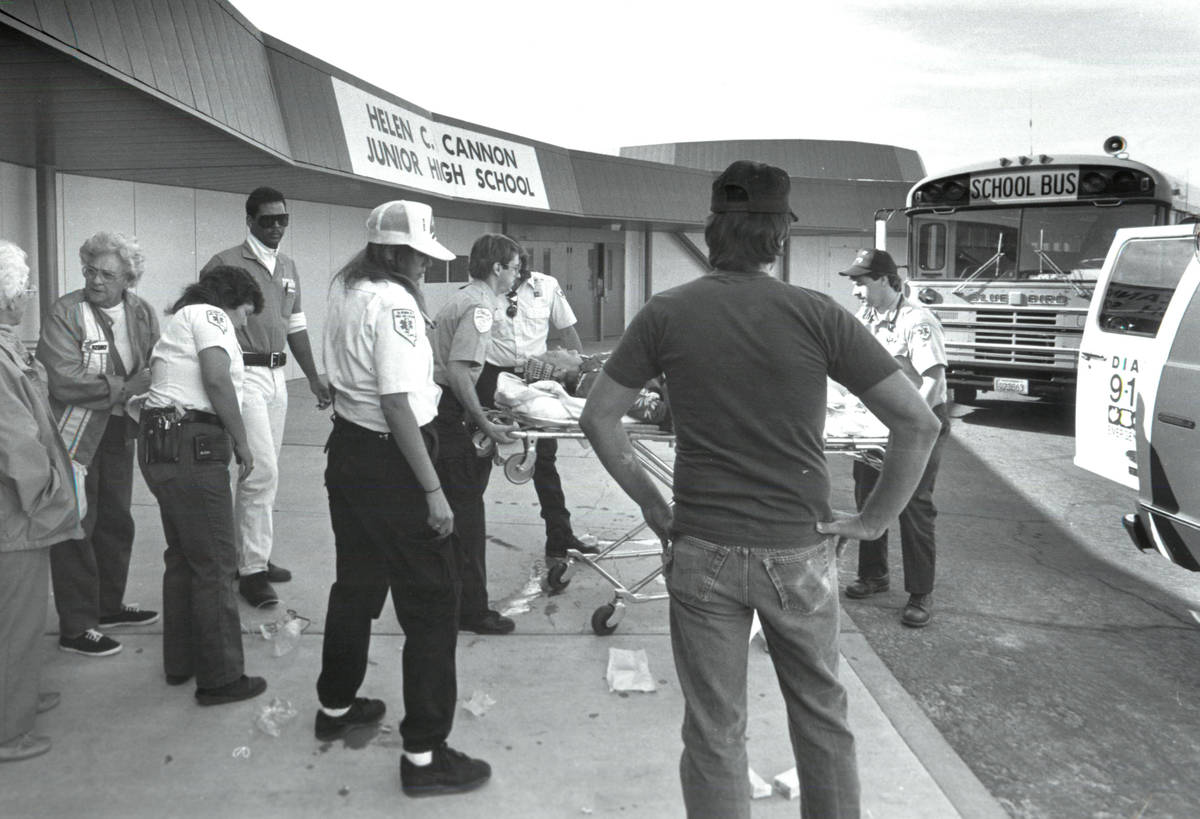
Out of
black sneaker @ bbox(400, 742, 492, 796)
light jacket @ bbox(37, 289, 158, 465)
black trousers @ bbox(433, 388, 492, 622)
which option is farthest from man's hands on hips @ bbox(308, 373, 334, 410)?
black sneaker @ bbox(400, 742, 492, 796)

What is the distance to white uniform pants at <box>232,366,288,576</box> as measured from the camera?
17.0 ft

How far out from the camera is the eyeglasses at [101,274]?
4316 millimetres

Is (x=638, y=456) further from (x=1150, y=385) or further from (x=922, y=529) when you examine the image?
(x=1150, y=385)

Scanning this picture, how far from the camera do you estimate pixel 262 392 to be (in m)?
5.26

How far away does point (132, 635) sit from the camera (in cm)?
480

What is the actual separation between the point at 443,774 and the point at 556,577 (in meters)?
2.17

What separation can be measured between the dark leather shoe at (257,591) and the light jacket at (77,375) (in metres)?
1.09

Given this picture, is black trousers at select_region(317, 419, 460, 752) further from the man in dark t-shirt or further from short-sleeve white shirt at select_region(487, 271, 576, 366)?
short-sleeve white shirt at select_region(487, 271, 576, 366)

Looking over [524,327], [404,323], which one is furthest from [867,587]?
[404,323]

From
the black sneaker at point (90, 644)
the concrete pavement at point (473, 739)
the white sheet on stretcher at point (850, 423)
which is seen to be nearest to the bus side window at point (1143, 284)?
the white sheet on stretcher at point (850, 423)

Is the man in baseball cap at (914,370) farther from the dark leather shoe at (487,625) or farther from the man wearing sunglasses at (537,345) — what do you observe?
the dark leather shoe at (487,625)

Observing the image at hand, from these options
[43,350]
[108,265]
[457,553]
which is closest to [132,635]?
[43,350]

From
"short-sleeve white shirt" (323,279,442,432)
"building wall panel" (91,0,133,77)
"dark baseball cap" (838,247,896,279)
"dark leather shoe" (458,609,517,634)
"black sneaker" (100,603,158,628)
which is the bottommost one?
"dark leather shoe" (458,609,517,634)

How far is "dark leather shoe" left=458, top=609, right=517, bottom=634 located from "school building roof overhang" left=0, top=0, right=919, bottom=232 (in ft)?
10.9
